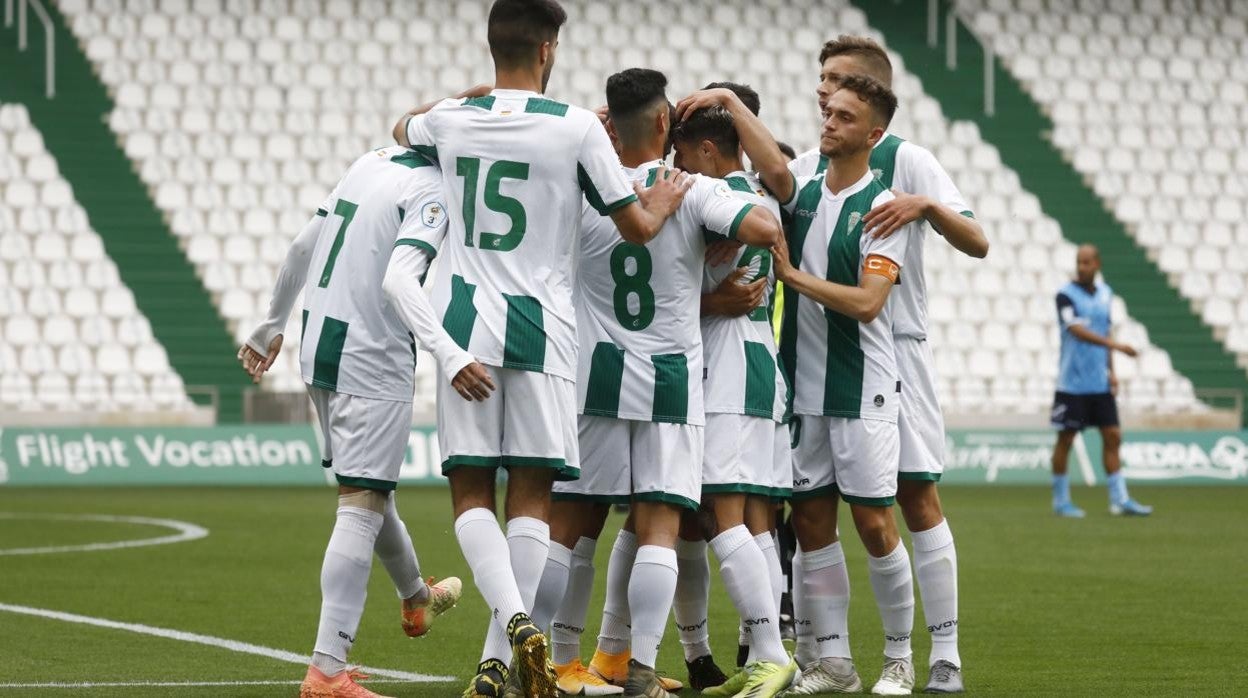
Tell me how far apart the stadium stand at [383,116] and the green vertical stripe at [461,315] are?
59.8ft

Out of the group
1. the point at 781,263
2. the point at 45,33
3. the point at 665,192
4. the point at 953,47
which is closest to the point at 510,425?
the point at 665,192

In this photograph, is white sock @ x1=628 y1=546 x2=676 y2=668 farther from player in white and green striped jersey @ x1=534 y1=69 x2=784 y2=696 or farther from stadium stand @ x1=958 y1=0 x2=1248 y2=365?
stadium stand @ x1=958 y1=0 x2=1248 y2=365

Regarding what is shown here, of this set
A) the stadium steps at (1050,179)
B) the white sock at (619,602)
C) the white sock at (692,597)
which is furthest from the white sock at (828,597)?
the stadium steps at (1050,179)

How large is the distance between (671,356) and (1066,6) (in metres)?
24.6

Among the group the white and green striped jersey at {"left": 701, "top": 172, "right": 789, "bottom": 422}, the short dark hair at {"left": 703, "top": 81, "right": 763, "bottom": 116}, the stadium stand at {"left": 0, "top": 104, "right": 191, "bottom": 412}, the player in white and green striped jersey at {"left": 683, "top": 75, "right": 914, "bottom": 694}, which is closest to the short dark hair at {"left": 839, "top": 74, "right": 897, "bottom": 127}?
the player in white and green striped jersey at {"left": 683, "top": 75, "right": 914, "bottom": 694}

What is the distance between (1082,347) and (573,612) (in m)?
10.1

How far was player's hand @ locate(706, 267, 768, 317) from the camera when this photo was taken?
5781mm

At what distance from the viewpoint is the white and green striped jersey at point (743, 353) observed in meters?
5.79

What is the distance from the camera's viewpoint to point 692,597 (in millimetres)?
6129

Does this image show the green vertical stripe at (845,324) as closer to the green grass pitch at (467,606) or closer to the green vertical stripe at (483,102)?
the green grass pitch at (467,606)

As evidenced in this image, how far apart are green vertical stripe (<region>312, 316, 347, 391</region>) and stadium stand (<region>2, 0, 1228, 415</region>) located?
17811 millimetres

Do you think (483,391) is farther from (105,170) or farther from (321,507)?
(105,170)

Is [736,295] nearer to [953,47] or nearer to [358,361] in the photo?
[358,361]

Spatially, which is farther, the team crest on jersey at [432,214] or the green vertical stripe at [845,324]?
the green vertical stripe at [845,324]
